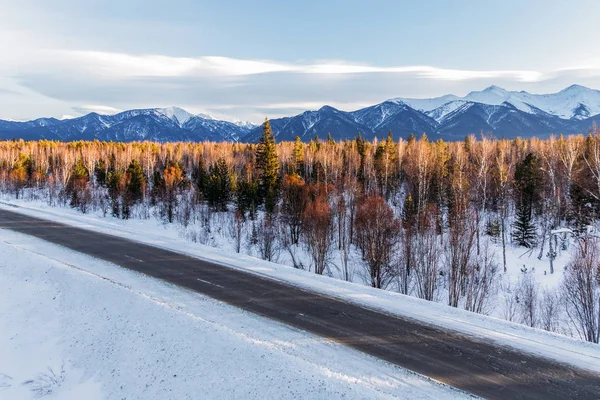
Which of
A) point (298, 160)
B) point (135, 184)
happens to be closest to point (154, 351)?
point (135, 184)

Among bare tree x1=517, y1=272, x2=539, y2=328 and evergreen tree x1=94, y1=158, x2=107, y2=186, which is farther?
evergreen tree x1=94, y1=158, x2=107, y2=186

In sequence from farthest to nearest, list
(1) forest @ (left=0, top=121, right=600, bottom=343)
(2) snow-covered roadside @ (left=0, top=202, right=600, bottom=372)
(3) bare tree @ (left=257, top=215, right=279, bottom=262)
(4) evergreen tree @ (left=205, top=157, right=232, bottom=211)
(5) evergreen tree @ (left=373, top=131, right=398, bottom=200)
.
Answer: (5) evergreen tree @ (left=373, top=131, right=398, bottom=200), (4) evergreen tree @ (left=205, top=157, right=232, bottom=211), (3) bare tree @ (left=257, top=215, right=279, bottom=262), (1) forest @ (left=0, top=121, right=600, bottom=343), (2) snow-covered roadside @ (left=0, top=202, right=600, bottom=372)

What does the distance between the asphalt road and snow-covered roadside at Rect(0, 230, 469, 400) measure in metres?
0.67

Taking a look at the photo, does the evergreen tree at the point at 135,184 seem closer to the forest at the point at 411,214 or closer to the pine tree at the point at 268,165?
the forest at the point at 411,214

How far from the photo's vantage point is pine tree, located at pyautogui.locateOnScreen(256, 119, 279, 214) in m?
50.2

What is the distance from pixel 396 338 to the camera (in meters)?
12.0

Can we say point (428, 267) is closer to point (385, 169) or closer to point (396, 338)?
point (396, 338)

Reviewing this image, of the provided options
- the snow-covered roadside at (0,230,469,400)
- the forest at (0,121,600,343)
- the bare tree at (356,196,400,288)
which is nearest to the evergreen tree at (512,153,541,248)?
the forest at (0,121,600,343)

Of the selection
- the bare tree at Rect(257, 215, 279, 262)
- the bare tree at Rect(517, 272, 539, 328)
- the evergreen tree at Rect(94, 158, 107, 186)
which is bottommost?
the bare tree at Rect(517, 272, 539, 328)

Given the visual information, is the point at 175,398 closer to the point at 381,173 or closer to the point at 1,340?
the point at 1,340

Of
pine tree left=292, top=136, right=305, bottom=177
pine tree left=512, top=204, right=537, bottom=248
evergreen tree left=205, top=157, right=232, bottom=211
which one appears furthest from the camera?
pine tree left=292, top=136, right=305, bottom=177

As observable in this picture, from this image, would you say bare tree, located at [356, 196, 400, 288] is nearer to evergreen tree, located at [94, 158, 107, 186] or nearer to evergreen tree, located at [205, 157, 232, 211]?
evergreen tree, located at [205, 157, 232, 211]

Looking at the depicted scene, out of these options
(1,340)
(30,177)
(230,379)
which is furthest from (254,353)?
(30,177)

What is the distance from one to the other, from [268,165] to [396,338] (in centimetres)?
4126
